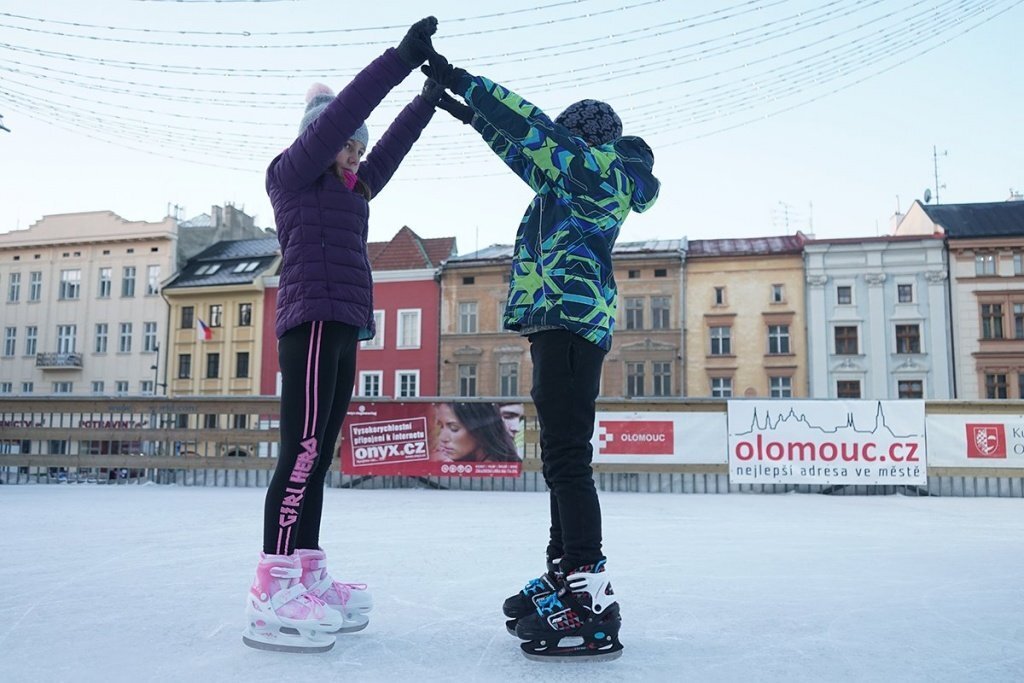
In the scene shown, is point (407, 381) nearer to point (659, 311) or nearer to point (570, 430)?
point (659, 311)

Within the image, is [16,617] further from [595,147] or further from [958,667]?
[958,667]

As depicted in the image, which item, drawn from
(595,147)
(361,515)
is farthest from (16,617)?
(361,515)

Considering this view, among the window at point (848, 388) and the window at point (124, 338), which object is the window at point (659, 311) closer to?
the window at point (848, 388)

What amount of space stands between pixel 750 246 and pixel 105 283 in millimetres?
29831

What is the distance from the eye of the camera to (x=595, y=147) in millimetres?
2529

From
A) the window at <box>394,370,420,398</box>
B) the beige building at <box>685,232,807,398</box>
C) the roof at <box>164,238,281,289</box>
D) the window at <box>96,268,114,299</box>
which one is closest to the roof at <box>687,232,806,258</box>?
the beige building at <box>685,232,807,398</box>

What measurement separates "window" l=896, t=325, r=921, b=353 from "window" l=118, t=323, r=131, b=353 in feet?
109

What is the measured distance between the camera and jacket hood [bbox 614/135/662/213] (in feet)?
8.16

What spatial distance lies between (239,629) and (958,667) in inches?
83.6

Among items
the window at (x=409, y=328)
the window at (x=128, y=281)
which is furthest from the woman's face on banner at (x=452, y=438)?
the window at (x=128, y=281)

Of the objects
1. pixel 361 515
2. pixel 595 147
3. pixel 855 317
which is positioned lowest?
pixel 361 515

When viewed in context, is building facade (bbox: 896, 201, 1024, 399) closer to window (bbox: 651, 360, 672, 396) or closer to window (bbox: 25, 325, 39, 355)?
window (bbox: 651, 360, 672, 396)

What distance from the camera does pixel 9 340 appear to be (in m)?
38.4

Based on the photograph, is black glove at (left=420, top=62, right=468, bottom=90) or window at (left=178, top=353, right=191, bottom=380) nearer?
black glove at (left=420, top=62, right=468, bottom=90)
